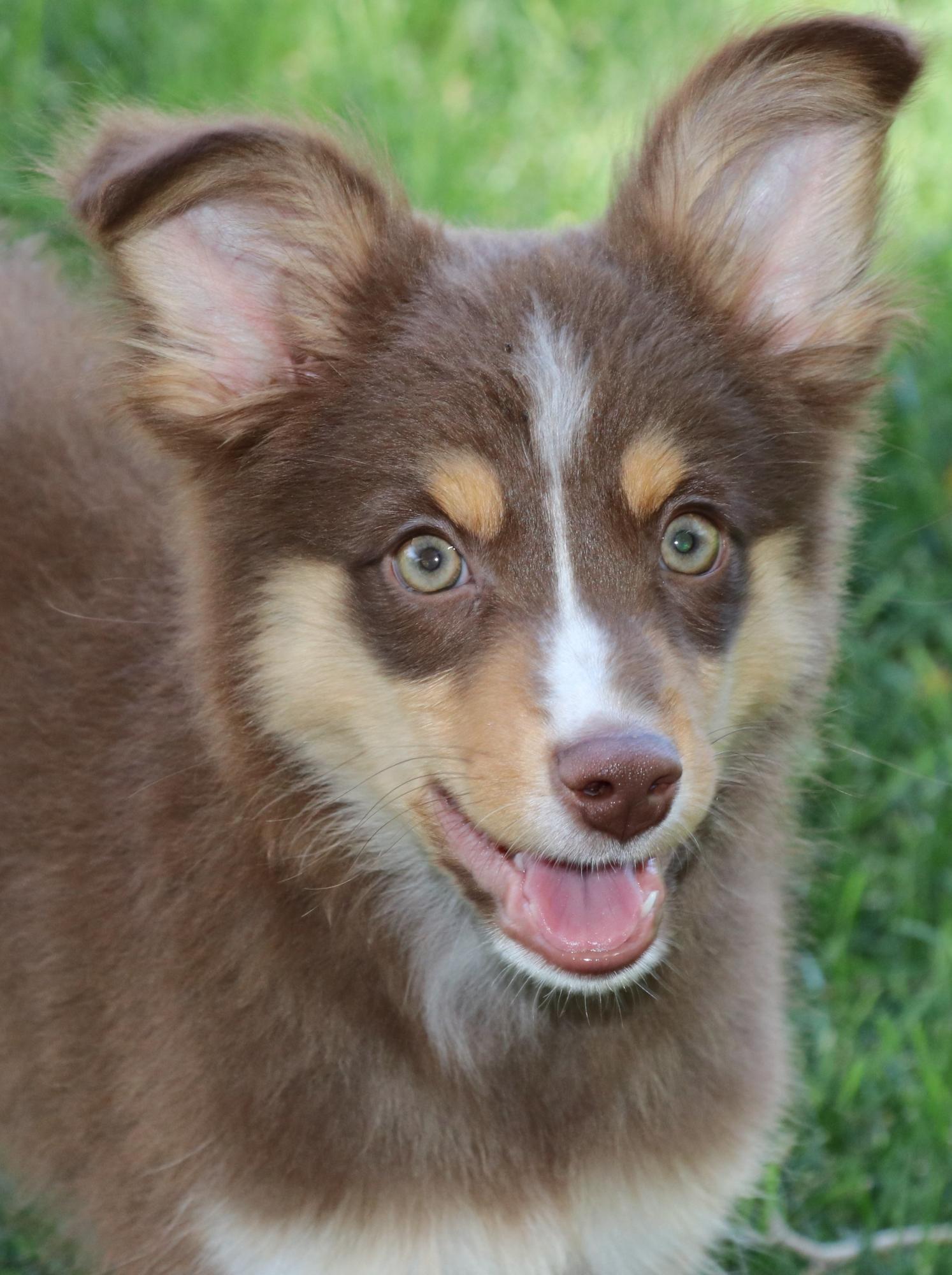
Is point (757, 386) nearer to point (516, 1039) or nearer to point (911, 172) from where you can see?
point (516, 1039)

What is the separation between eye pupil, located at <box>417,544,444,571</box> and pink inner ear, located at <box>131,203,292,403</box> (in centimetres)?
43

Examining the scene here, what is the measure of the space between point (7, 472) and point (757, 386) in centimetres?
166

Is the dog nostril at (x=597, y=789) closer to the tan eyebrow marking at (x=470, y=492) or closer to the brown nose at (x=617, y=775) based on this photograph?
the brown nose at (x=617, y=775)

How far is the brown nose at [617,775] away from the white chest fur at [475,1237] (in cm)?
96

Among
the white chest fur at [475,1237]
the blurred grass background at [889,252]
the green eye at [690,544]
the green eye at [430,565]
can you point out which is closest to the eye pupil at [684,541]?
the green eye at [690,544]

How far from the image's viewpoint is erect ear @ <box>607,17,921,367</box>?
3312mm

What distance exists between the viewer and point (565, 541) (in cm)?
298

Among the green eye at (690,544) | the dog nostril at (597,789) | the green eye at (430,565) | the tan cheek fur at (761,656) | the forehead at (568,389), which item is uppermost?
the forehead at (568,389)

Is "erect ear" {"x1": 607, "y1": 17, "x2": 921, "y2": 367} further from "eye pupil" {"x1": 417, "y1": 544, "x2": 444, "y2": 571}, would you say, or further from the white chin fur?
the white chin fur

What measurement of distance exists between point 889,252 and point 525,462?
99cm

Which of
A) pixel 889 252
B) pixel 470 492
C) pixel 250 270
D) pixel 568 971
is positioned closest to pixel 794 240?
pixel 889 252

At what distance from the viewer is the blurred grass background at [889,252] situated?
168 inches

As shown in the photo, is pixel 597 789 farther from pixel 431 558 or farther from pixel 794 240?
pixel 794 240

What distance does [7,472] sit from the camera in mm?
3943
